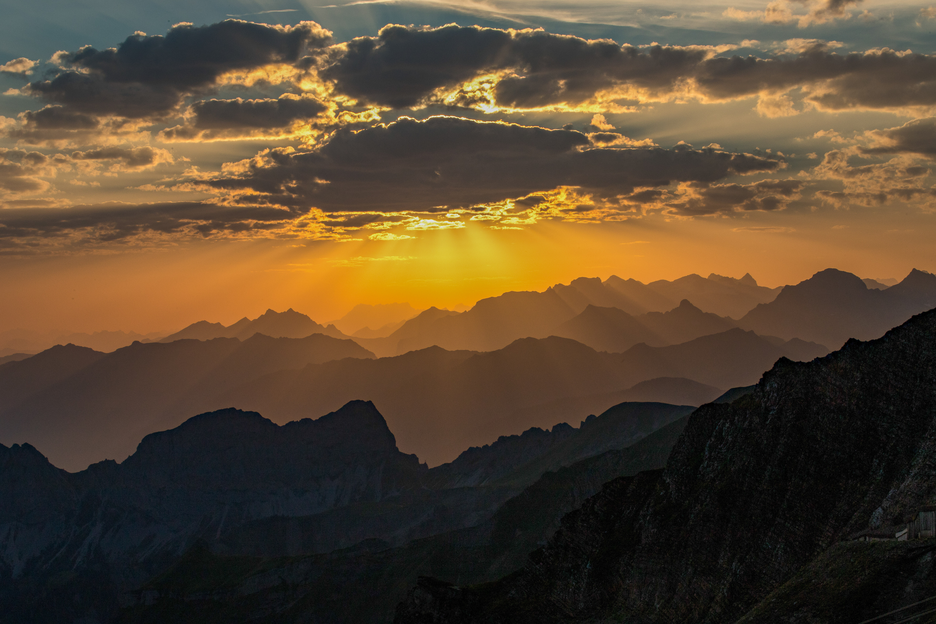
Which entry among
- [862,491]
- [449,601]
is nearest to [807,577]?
[862,491]

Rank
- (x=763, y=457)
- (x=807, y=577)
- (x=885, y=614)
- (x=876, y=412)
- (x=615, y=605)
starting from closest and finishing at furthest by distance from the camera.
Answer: (x=885, y=614)
(x=807, y=577)
(x=876, y=412)
(x=763, y=457)
(x=615, y=605)

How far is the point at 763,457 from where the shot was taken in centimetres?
8775

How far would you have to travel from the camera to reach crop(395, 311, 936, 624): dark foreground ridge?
75.7 metres

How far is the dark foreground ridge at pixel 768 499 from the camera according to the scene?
75.7 metres

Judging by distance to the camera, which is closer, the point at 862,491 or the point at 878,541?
the point at 878,541

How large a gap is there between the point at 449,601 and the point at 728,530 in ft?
143

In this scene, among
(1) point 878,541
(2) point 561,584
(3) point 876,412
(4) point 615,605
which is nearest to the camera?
(1) point 878,541

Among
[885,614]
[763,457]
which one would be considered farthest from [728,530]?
[885,614]

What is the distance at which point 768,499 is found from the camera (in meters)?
84.2

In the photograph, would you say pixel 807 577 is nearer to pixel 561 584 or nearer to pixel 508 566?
pixel 561 584

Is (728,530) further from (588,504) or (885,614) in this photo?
(885,614)

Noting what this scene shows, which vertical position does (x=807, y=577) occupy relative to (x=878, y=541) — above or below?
below

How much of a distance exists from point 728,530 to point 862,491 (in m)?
→ 15.1

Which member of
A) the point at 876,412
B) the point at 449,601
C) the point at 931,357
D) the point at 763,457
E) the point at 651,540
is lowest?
the point at 449,601
